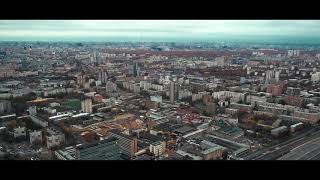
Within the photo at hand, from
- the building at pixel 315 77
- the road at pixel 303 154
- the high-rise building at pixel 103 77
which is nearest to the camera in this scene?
the road at pixel 303 154

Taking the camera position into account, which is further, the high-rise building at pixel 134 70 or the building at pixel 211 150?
the high-rise building at pixel 134 70

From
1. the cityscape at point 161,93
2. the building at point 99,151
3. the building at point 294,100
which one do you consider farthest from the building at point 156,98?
the building at point 99,151

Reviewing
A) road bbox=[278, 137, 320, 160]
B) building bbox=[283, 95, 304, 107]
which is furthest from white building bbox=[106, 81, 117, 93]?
road bbox=[278, 137, 320, 160]

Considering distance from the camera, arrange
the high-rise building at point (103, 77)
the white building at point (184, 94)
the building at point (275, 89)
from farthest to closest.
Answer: the high-rise building at point (103, 77) < the building at point (275, 89) < the white building at point (184, 94)

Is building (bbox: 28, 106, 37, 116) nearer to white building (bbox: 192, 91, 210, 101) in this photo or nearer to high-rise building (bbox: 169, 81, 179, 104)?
high-rise building (bbox: 169, 81, 179, 104)

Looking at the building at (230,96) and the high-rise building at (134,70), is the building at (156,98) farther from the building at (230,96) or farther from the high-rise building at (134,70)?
the building at (230,96)
